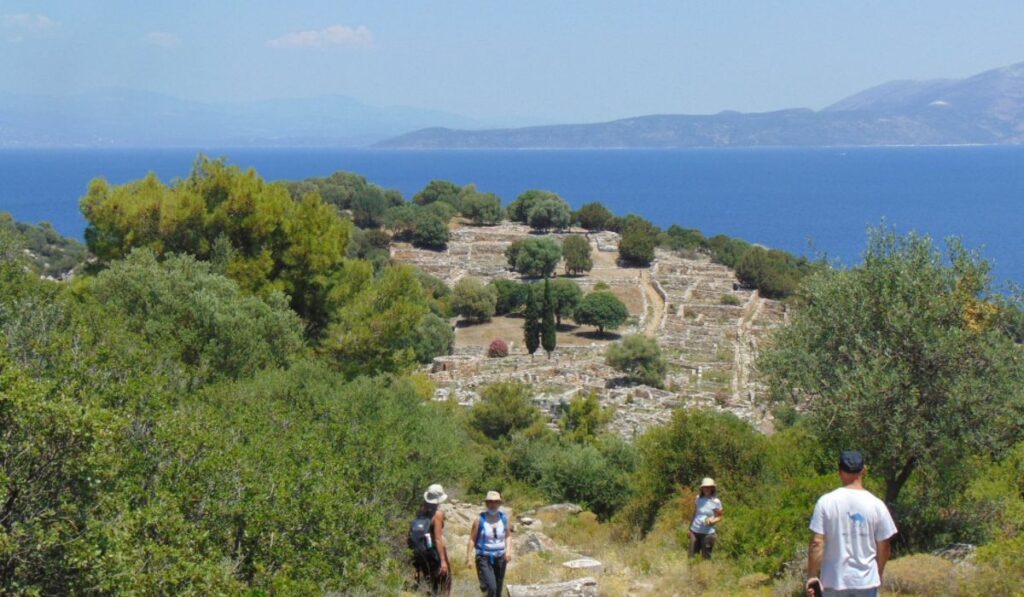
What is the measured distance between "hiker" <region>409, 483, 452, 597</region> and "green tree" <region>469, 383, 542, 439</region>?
2033 cm

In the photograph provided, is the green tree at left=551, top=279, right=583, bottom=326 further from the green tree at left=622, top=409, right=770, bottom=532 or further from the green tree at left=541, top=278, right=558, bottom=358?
the green tree at left=622, top=409, right=770, bottom=532

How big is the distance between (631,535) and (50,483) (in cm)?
1042

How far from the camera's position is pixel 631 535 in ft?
49.4

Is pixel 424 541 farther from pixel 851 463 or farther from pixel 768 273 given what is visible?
pixel 768 273

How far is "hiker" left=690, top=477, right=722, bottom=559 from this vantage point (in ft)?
34.5

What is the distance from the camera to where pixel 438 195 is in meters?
85.8

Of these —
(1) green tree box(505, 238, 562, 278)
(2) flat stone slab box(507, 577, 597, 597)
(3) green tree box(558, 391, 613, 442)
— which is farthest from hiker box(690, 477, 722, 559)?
(1) green tree box(505, 238, 562, 278)

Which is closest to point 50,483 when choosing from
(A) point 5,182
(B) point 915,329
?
(B) point 915,329

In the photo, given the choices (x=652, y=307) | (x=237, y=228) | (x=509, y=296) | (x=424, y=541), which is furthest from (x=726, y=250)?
(x=424, y=541)

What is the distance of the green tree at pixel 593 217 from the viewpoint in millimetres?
81188

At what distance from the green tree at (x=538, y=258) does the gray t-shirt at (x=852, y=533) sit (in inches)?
2194

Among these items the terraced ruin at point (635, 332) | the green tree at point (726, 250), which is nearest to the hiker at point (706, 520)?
the terraced ruin at point (635, 332)

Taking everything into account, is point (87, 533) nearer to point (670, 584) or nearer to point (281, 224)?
point (670, 584)

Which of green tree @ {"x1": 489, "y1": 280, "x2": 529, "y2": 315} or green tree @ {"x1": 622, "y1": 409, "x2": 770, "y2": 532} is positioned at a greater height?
green tree @ {"x1": 622, "y1": 409, "x2": 770, "y2": 532}
